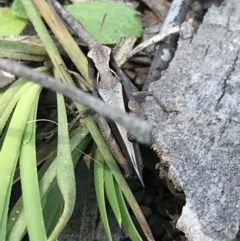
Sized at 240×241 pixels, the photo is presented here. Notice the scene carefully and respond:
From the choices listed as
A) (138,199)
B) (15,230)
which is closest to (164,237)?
(138,199)

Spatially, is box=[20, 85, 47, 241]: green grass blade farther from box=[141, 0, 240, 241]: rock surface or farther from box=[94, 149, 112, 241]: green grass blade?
box=[141, 0, 240, 241]: rock surface

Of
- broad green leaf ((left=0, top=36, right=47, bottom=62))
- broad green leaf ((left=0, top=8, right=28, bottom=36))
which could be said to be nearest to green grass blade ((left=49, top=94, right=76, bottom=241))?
broad green leaf ((left=0, top=36, right=47, bottom=62))

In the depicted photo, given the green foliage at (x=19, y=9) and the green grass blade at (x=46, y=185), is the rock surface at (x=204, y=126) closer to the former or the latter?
the green grass blade at (x=46, y=185)

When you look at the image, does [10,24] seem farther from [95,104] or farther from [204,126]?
[95,104]

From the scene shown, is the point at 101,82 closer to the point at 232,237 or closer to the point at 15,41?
the point at 15,41

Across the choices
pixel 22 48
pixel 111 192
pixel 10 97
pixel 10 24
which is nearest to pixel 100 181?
pixel 111 192
